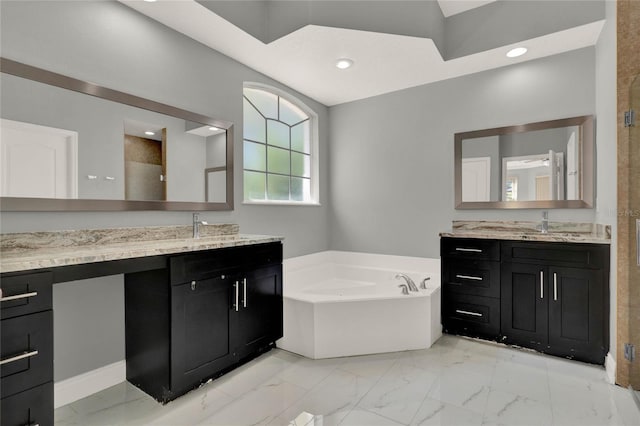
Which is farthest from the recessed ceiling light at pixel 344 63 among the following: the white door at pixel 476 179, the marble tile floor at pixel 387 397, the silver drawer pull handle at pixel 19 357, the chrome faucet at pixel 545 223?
A: the silver drawer pull handle at pixel 19 357

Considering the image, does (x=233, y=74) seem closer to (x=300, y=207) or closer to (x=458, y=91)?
(x=300, y=207)

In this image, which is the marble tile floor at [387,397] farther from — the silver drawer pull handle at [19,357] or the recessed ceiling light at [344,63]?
the recessed ceiling light at [344,63]

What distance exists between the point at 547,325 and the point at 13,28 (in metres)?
3.97

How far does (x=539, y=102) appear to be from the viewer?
9.65 ft

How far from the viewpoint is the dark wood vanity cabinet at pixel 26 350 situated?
1250 millimetres

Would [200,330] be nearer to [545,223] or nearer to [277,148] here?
[277,148]

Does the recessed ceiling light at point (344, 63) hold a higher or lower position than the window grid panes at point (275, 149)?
higher

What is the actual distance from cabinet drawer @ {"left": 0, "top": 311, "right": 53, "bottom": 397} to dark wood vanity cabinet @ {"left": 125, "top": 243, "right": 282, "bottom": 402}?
57cm

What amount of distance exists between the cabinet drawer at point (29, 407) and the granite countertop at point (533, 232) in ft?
9.39

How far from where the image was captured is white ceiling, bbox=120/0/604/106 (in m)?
2.40

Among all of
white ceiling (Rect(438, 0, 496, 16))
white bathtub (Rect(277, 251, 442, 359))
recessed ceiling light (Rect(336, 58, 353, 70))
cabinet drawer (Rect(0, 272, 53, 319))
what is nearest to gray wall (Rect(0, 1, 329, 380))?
cabinet drawer (Rect(0, 272, 53, 319))

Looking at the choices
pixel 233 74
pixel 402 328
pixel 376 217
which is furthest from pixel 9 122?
pixel 376 217

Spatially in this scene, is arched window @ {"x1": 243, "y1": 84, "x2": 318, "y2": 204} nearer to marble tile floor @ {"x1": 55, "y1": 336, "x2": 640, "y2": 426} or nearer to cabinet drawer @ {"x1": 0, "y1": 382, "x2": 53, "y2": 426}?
marble tile floor @ {"x1": 55, "y1": 336, "x2": 640, "y2": 426}

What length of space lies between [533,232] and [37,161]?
12.1 feet
